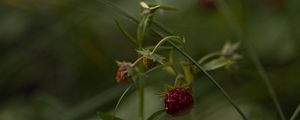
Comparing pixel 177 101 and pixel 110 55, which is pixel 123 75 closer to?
pixel 177 101

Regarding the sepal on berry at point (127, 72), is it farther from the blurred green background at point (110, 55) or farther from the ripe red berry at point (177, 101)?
the blurred green background at point (110, 55)

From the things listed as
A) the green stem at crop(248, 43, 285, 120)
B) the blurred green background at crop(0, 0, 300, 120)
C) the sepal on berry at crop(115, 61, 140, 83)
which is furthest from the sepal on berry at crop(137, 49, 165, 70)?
the blurred green background at crop(0, 0, 300, 120)

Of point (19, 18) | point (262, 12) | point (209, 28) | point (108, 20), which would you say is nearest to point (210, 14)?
point (209, 28)

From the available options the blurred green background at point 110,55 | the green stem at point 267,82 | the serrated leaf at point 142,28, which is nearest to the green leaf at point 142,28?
the serrated leaf at point 142,28

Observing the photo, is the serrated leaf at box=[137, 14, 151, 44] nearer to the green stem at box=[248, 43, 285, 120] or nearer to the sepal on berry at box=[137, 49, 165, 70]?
the sepal on berry at box=[137, 49, 165, 70]

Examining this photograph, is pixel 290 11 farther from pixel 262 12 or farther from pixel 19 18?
pixel 19 18

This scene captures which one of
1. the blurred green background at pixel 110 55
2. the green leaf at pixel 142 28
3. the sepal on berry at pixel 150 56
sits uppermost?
the blurred green background at pixel 110 55

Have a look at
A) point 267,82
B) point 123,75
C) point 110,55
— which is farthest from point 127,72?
point 110,55
